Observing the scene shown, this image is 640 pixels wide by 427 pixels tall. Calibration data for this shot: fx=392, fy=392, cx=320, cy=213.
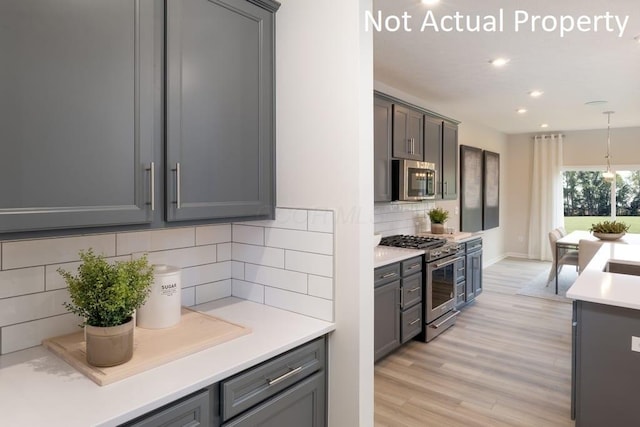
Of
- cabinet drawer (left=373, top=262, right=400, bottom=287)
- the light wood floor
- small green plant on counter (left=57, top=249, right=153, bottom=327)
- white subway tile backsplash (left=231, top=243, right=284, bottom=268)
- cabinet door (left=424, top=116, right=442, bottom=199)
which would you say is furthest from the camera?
cabinet door (left=424, top=116, right=442, bottom=199)

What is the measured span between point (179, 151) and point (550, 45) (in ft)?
10.4

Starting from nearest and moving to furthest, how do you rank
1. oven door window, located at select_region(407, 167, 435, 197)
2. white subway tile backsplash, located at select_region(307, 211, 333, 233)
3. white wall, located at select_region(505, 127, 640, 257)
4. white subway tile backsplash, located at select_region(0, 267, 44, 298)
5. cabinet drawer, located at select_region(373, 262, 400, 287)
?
white subway tile backsplash, located at select_region(0, 267, 44, 298) < white subway tile backsplash, located at select_region(307, 211, 333, 233) < cabinet drawer, located at select_region(373, 262, 400, 287) < oven door window, located at select_region(407, 167, 435, 197) < white wall, located at select_region(505, 127, 640, 257)

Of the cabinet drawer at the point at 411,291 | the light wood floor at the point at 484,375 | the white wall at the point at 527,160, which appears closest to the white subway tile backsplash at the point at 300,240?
the light wood floor at the point at 484,375

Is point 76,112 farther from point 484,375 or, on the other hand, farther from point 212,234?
point 484,375

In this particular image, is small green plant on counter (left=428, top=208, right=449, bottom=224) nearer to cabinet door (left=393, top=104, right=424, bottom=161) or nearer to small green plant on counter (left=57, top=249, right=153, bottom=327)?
cabinet door (left=393, top=104, right=424, bottom=161)

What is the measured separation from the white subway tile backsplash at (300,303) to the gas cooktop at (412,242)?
214cm

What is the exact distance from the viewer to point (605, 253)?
367cm

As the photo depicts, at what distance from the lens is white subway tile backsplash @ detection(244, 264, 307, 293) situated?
5.85ft

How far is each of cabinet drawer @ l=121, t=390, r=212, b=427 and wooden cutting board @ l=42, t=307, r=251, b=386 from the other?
0.17 m

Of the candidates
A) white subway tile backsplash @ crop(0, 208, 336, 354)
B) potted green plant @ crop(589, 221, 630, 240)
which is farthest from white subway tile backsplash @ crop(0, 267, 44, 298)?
potted green plant @ crop(589, 221, 630, 240)

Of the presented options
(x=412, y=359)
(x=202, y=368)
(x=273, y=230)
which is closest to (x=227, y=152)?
(x=273, y=230)

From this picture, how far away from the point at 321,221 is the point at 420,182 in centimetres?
247

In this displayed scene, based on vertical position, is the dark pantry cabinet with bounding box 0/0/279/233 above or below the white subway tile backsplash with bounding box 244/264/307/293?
above

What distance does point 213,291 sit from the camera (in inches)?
78.6
